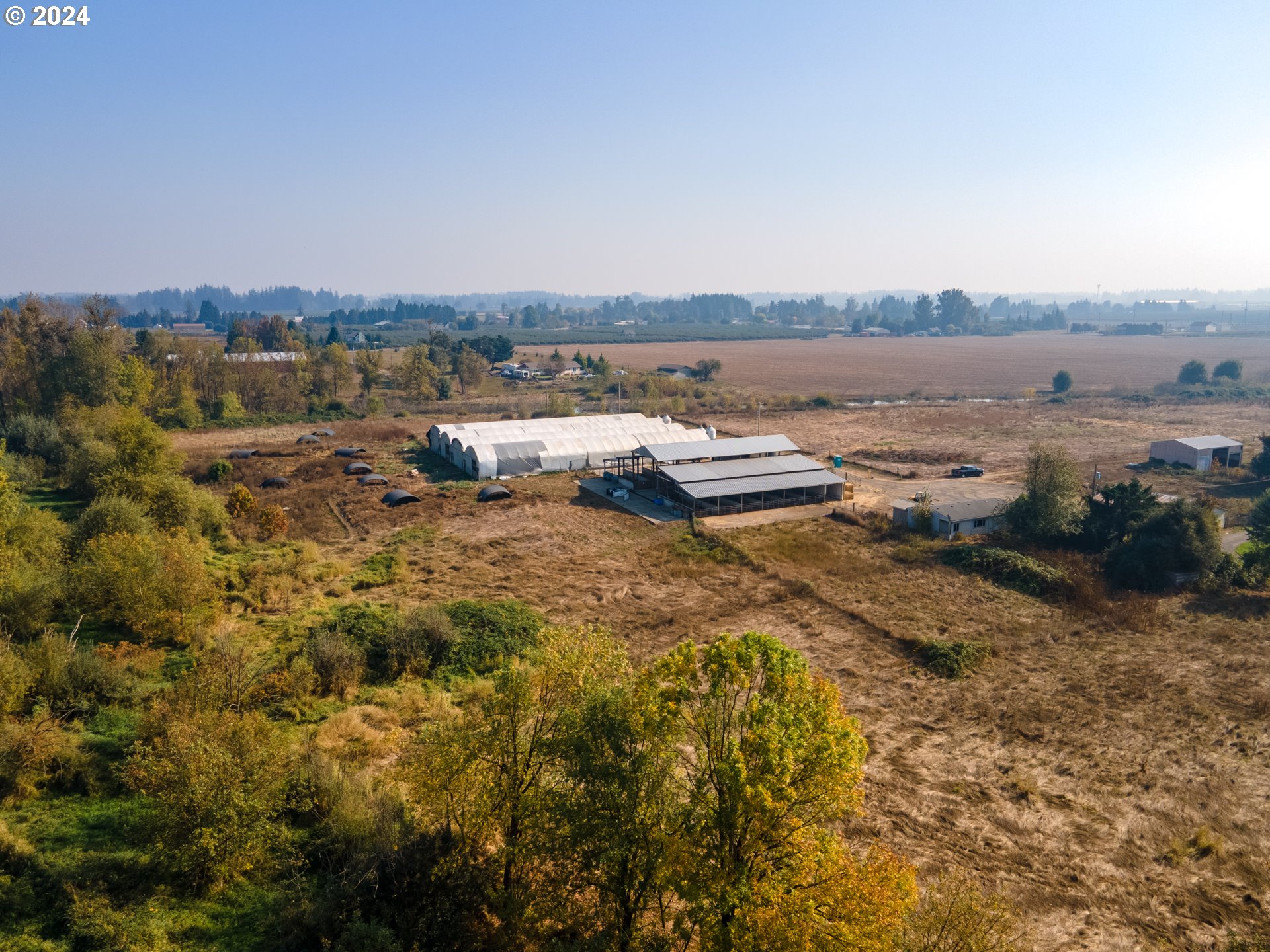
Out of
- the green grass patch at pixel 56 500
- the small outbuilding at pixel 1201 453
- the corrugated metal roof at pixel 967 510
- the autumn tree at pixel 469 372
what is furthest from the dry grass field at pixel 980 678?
the autumn tree at pixel 469 372

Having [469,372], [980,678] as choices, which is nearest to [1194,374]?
[469,372]

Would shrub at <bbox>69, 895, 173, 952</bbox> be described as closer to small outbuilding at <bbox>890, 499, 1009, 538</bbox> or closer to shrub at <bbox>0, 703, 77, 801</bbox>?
shrub at <bbox>0, 703, 77, 801</bbox>

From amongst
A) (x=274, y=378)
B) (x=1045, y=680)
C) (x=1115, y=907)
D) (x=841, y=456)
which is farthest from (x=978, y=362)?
(x=1115, y=907)

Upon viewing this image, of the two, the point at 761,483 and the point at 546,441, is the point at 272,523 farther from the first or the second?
the point at 761,483

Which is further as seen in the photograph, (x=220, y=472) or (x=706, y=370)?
(x=706, y=370)

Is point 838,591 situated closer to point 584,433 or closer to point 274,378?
point 584,433

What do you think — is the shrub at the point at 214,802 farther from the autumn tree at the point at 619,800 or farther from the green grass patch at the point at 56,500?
the green grass patch at the point at 56,500
